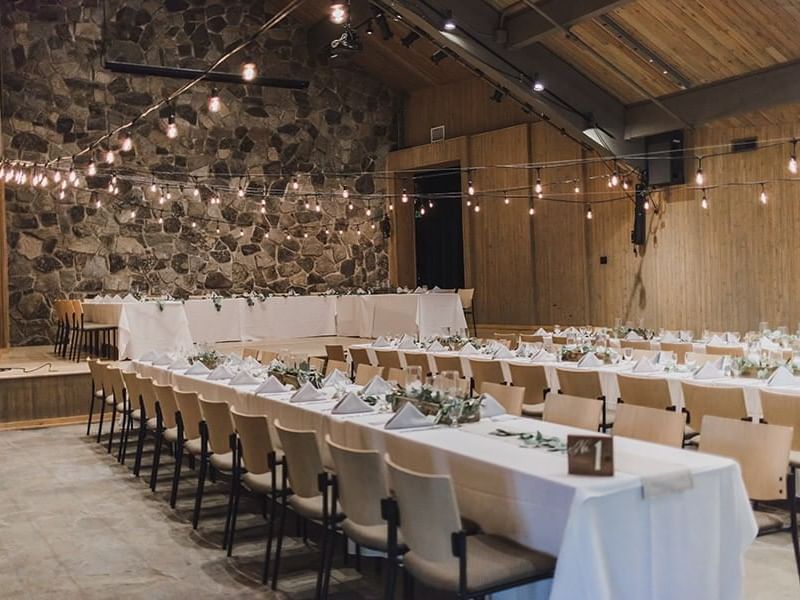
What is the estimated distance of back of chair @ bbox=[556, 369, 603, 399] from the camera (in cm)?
634

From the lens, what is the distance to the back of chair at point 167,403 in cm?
613

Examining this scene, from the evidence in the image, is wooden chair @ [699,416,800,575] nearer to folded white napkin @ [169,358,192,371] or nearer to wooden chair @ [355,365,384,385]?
wooden chair @ [355,365,384,385]

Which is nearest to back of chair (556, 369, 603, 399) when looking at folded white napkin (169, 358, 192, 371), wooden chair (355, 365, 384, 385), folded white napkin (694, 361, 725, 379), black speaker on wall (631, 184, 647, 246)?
folded white napkin (694, 361, 725, 379)

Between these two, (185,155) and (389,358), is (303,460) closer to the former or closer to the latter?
(389,358)

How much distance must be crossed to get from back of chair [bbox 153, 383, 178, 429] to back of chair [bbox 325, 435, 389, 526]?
271cm

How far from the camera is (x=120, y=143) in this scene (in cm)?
1545

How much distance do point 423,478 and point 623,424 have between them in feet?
5.52

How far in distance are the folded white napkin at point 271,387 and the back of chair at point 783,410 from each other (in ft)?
9.75

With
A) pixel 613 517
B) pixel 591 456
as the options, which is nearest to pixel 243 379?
pixel 591 456

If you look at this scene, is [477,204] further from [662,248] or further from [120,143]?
[120,143]

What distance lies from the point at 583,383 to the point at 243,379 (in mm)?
2467

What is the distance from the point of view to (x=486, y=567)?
123 inches

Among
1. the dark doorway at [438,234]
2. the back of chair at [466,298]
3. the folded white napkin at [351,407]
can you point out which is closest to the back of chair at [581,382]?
the folded white napkin at [351,407]

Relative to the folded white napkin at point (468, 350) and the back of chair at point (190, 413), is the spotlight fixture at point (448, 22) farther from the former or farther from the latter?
the back of chair at point (190, 413)
